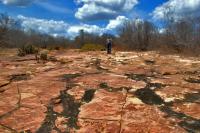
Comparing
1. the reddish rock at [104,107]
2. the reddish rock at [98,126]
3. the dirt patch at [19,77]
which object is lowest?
the reddish rock at [98,126]

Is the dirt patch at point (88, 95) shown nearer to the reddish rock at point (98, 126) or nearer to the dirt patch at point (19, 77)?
the reddish rock at point (98, 126)

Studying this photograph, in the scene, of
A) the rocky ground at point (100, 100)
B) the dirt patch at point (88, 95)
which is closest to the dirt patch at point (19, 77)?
the rocky ground at point (100, 100)

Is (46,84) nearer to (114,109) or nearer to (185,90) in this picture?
(114,109)

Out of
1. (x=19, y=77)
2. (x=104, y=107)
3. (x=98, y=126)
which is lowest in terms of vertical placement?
(x=98, y=126)

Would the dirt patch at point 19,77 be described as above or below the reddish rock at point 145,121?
above

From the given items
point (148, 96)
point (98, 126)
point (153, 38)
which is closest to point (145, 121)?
point (98, 126)

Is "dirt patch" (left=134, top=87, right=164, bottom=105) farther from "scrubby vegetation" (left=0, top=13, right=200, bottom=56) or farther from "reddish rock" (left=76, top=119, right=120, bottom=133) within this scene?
"scrubby vegetation" (left=0, top=13, right=200, bottom=56)

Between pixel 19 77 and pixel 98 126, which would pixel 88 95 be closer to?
pixel 98 126

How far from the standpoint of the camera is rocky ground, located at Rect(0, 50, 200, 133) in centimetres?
666

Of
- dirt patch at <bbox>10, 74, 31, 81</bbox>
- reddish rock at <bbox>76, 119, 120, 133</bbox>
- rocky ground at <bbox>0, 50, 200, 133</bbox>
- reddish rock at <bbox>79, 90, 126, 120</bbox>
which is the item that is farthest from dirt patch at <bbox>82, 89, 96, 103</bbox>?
dirt patch at <bbox>10, 74, 31, 81</bbox>

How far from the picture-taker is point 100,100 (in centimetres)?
804

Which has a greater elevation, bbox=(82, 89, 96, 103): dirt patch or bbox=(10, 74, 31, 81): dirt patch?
bbox=(10, 74, 31, 81): dirt patch

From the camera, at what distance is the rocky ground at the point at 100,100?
666cm

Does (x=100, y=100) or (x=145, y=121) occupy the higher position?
(x=100, y=100)
